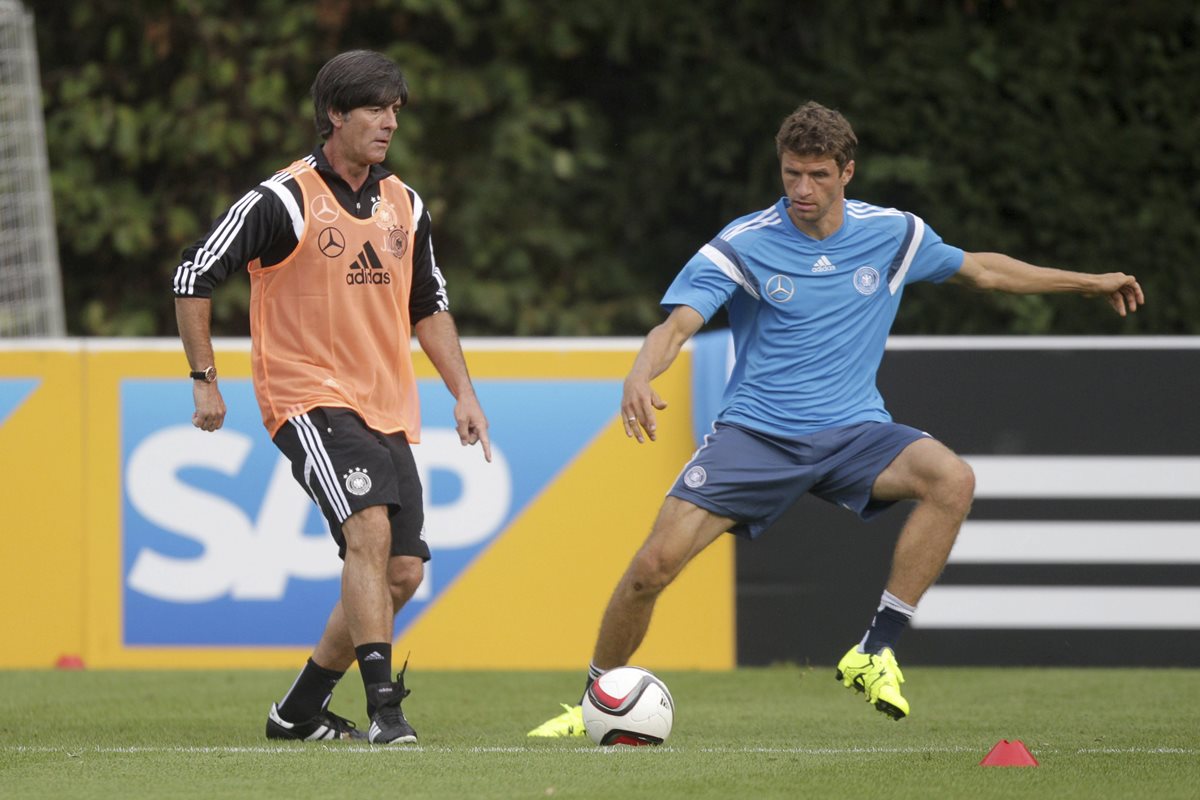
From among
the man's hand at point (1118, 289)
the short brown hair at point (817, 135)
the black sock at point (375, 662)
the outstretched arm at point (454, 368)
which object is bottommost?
the black sock at point (375, 662)

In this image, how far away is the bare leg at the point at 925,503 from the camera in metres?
6.07

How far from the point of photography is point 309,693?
19.8ft

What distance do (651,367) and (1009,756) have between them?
5.08 ft

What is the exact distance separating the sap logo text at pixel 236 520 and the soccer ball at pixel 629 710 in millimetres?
3103

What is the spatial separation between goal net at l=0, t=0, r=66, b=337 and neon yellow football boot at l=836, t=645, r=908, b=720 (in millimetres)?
7900

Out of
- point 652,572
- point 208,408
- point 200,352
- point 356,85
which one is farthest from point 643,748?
point 356,85

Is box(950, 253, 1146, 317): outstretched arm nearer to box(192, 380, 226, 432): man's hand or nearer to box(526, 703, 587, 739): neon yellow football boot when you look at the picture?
box(526, 703, 587, 739): neon yellow football boot

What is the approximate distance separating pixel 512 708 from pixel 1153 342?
349 cm

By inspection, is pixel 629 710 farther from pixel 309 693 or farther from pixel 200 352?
pixel 200 352

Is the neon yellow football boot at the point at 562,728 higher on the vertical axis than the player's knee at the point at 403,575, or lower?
lower

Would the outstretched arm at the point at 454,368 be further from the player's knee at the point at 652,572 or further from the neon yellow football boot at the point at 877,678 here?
the neon yellow football boot at the point at 877,678

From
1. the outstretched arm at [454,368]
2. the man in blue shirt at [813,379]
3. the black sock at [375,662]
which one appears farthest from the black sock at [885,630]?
the black sock at [375,662]

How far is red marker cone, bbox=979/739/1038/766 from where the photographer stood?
531 centimetres

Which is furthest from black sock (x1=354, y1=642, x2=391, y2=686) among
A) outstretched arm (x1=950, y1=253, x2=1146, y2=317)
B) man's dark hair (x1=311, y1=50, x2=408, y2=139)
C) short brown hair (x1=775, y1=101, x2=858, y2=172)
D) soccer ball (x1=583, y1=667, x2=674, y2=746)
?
outstretched arm (x1=950, y1=253, x2=1146, y2=317)
